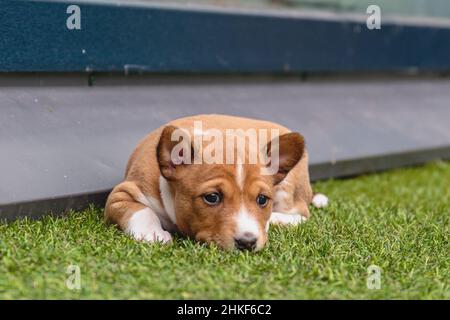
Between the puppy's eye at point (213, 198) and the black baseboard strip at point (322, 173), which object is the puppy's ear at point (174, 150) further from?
the black baseboard strip at point (322, 173)

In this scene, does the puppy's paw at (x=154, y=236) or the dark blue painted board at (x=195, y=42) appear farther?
the dark blue painted board at (x=195, y=42)

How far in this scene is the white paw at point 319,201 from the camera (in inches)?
250

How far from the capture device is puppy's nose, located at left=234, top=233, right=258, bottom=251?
181 inches

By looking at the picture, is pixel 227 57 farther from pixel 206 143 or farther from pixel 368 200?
pixel 206 143

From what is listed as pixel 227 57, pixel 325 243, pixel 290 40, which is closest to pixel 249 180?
pixel 325 243

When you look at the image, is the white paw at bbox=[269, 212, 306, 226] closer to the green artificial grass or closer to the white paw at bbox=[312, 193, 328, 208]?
the green artificial grass

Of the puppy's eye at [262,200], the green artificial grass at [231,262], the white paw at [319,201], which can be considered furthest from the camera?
the white paw at [319,201]

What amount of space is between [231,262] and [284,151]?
0.95 metres

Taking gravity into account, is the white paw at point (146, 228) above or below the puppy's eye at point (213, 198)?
below

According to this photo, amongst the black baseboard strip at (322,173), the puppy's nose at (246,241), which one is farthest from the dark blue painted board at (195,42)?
the puppy's nose at (246,241)

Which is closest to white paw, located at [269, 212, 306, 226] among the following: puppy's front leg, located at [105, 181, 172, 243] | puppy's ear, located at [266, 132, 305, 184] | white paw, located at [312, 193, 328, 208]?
puppy's ear, located at [266, 132, 305, 184]

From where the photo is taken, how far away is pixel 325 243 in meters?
4.96

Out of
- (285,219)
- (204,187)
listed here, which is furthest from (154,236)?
(285,219)

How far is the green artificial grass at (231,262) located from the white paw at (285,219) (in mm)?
86
